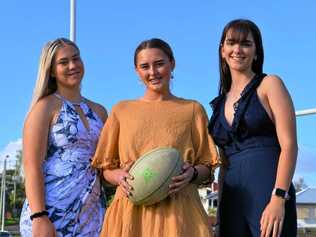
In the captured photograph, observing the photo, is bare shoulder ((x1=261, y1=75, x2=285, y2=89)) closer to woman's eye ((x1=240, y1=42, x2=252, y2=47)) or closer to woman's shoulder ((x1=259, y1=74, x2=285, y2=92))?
woman's shoulder ((x1=259, y1=74, x2=285, y2=92))

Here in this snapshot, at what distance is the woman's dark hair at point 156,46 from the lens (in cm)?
486

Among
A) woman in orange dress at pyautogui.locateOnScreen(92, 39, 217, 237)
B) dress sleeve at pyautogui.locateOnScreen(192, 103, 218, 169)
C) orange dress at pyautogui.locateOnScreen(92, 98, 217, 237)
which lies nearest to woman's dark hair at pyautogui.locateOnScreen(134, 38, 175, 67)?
woman in orange dress at pyautogui.locateOnScreen(92, 39, 217, 237)

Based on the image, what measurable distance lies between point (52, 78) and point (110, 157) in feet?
2.81

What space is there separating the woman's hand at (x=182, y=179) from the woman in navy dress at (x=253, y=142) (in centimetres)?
38

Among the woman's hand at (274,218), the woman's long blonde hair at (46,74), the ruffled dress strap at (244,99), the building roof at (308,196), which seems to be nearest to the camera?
the woman's hand at (274,218)

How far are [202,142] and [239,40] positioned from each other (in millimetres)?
802

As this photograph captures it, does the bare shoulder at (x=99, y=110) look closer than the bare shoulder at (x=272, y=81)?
No

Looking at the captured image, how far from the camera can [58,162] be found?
16.0ft

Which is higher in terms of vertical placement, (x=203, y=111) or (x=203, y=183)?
(x=203, y=111)

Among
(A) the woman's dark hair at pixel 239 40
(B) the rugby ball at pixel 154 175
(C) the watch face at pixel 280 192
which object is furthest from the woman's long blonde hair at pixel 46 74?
(C) the watch face at pixel 280 192

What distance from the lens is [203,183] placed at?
479 centimetres

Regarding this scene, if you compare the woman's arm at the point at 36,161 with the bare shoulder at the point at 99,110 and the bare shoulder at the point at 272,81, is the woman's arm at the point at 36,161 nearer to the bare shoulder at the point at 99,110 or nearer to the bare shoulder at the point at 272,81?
the bare shoulder at the point at 99,110

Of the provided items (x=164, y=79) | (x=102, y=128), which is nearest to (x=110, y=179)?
(x=102, y=128)

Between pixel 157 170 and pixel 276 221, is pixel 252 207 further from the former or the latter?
pixel 157 170
